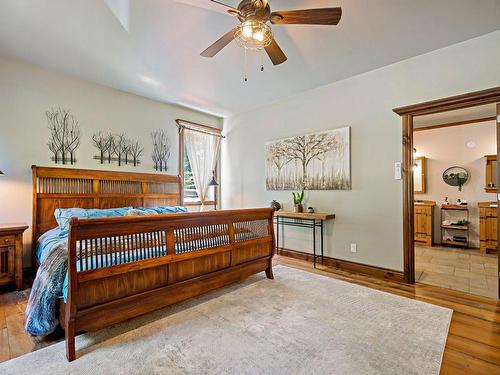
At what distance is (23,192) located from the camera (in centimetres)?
341

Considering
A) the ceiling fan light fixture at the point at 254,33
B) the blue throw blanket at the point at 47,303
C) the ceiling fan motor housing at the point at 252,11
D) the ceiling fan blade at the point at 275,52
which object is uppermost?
the ceiling fan motor housing at the point at 252,11

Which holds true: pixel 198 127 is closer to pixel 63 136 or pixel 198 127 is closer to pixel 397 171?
pixel 63 136

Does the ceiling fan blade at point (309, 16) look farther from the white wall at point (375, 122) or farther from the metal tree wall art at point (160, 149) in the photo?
the metal tree wall art at point (160, 149)

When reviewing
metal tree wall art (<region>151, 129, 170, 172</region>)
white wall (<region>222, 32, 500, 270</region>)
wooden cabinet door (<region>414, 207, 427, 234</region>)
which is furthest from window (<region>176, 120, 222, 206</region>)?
wooden cabinet door (<region>414, 207, 427, 234</region>)

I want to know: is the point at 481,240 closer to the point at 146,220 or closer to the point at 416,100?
the point at 416,100

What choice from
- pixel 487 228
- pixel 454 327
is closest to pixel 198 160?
pixel 454 327

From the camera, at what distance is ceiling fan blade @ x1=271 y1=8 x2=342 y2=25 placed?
1865mm

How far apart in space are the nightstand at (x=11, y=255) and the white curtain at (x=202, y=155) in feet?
9.73

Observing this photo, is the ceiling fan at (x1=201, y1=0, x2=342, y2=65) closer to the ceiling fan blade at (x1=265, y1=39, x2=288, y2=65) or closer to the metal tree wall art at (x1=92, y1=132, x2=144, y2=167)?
the ceiling fan blade at (x1=265, y1=39, x2=288, y2=65)

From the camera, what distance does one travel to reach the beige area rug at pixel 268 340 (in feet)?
5.51

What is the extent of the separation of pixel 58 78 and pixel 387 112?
475cm

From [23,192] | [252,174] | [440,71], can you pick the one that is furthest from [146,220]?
[440,71]

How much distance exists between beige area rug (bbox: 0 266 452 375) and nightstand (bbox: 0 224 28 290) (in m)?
1.66

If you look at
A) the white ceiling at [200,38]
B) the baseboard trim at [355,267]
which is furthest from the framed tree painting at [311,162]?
the baseboard trim at [355,267]
